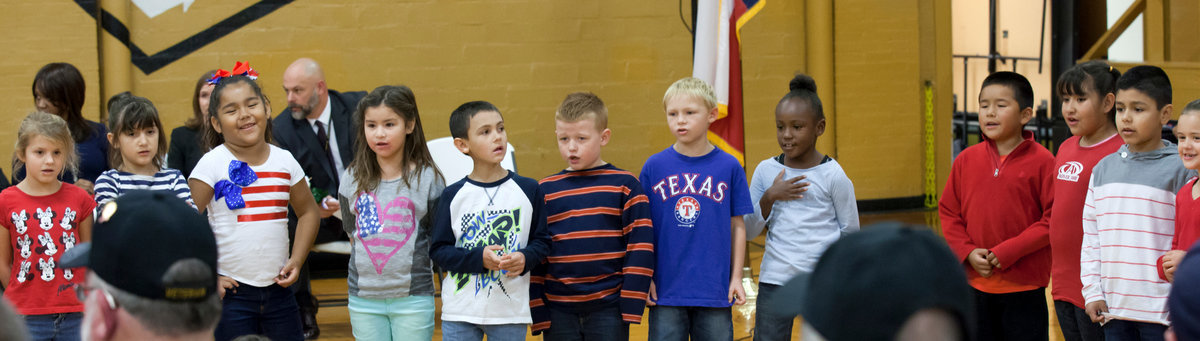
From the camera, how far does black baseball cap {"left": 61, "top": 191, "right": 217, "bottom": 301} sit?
4.78 ft

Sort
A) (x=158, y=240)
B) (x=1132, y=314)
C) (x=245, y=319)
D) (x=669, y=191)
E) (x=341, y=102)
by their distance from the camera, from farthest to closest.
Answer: (x=341, y=102), (x=669, y=191), (x=245, y=319), (x=1132, y=314), (x=158, y=240)

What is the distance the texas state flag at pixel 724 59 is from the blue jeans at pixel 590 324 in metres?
1.48

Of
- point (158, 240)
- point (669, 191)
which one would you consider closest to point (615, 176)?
point (669, 191)

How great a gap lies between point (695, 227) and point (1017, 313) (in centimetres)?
111

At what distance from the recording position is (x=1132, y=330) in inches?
116

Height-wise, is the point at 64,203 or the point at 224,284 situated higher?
the point at 64,203

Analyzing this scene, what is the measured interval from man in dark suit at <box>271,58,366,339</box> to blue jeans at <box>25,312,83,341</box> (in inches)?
57.1

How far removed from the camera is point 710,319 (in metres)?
3.31

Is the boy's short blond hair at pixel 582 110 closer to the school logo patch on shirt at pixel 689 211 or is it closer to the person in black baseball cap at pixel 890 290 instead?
the school logo patch on shirt at pixel 689 211

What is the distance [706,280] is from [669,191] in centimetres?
31

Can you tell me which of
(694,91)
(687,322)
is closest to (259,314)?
(687,322)

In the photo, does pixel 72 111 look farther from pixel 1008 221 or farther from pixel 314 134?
pixel 1008 221

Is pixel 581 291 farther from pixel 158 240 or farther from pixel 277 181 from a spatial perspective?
pixel 158 240

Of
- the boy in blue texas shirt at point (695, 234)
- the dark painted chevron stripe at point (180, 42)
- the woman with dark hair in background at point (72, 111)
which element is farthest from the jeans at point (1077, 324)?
the dark painted chevron stripe at point (180, 42)
